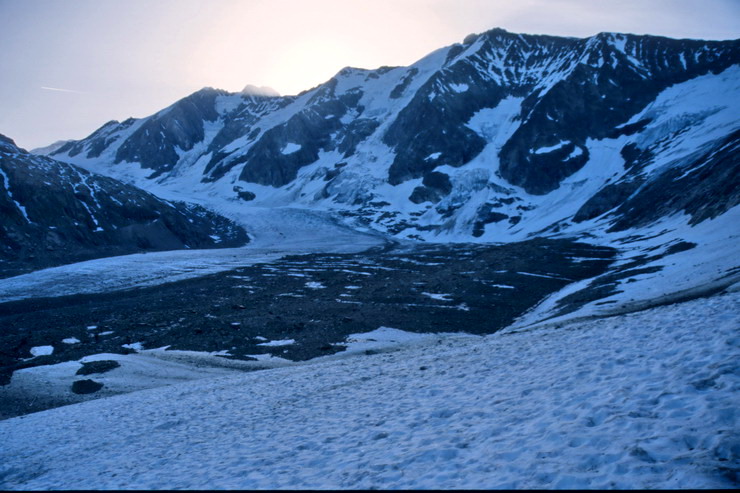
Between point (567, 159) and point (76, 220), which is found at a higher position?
point (567, 159)

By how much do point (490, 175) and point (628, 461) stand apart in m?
148

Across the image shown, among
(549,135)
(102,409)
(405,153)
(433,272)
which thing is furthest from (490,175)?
(102,409)

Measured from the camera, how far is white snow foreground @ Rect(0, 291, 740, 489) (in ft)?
26.6

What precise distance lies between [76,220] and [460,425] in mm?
110016

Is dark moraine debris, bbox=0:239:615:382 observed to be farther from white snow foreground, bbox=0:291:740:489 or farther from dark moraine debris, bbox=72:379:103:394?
white snow foreground, bbox=0:291:740:489

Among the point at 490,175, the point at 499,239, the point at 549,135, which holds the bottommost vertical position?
the point at 499,239

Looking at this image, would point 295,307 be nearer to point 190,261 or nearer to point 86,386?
point 86,386

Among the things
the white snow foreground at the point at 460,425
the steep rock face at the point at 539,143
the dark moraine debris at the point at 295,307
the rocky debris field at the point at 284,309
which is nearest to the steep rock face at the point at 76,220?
the dark moraine debris at the point at 295,307

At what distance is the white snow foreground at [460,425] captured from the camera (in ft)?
26.6

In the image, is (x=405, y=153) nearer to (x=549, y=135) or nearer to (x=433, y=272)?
(x=549, y=135)

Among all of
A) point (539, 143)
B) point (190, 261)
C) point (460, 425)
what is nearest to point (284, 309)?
point (460, 425)

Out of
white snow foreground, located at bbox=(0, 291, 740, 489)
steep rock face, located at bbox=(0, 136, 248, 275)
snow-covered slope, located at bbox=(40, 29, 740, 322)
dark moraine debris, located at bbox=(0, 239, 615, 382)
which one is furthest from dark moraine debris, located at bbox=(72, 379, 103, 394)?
steep rock face, located at bbox=(0, 136, 248, 275)

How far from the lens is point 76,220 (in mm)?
99875

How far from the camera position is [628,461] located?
768 centimetres
